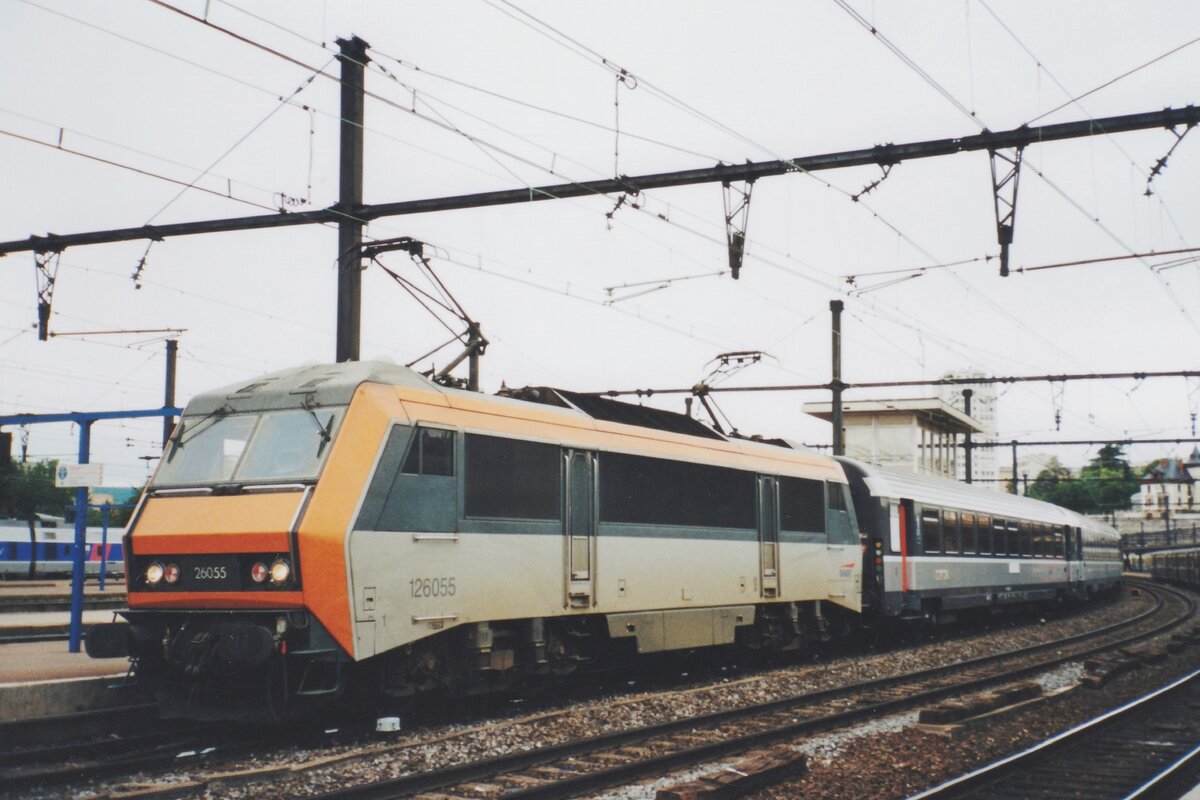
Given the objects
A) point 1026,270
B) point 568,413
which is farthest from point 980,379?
point 568,413

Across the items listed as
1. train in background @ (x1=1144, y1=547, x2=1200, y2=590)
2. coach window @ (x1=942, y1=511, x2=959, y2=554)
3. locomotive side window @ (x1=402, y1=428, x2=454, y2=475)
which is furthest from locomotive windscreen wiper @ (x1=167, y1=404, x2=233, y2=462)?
train in background @ (x1=1144, y1=547, x2=1200, y2=590)

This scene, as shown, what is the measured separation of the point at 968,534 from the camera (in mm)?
23781

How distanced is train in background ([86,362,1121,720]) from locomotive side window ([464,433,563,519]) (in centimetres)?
2

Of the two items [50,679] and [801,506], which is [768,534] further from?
[50,679]

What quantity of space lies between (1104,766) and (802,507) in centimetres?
770

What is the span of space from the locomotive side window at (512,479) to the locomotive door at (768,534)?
469cm

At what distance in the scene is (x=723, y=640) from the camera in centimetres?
1488

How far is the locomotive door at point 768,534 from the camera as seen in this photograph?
15.8m

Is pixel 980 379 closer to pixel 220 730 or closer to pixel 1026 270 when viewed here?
pixel 1026 270

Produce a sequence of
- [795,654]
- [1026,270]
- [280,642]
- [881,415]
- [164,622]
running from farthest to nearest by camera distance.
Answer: [881,415] → [795,654] → [1026,270] → [164,622] → [280,642]

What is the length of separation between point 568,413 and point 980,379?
15.8 metres

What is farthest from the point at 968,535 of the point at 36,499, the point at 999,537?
the point at 36,499

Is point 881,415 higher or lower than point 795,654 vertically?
higher

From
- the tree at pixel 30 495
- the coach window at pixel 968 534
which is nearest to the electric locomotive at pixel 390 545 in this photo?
the coach window at pixel 968 534
